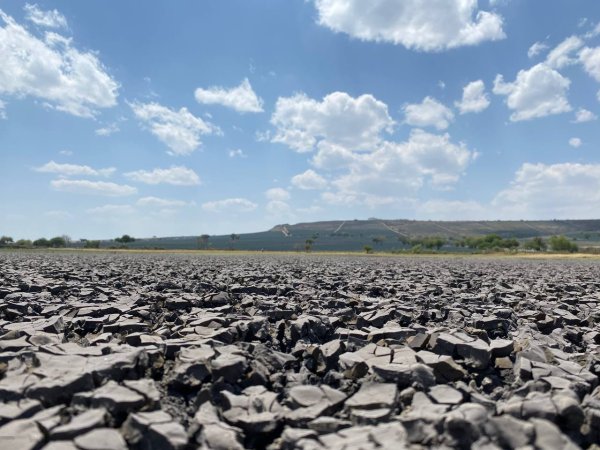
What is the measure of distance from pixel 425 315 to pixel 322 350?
2.76m

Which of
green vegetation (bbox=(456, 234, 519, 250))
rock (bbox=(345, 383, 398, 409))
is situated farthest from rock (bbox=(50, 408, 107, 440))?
green vegetation (bbox=(456, 234, 519, 250))

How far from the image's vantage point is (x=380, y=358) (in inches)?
163

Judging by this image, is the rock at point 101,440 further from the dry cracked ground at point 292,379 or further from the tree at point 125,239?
the tree at point 125,239

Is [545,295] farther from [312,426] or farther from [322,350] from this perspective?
[312,426]

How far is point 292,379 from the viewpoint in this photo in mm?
3748

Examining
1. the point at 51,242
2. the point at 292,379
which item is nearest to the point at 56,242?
the point at 51,242

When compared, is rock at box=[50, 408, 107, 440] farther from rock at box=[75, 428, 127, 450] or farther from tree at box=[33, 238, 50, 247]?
tree at box=[33, 238, 50, 247]

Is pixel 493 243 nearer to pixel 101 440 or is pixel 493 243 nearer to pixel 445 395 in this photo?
pixel 445 395

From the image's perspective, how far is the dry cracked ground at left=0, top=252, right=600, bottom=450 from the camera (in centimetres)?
253

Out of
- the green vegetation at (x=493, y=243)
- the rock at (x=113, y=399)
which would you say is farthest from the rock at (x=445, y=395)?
the green vegetation at (x=493, y=243)

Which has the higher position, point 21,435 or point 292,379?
point 21,435

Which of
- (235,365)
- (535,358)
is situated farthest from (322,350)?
(535,358)

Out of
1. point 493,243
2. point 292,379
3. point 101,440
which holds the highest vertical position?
point 101,440

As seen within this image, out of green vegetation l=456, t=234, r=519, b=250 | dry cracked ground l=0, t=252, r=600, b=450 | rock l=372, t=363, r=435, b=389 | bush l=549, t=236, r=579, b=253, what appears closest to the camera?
dry cracked ground l=0, t=252, r=600, b=450
